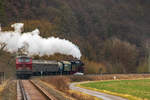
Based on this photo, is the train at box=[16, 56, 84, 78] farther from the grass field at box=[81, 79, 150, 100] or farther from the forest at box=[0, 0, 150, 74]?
the forest at box=[0, 0, 150, 74]

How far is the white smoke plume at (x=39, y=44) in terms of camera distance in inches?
2785

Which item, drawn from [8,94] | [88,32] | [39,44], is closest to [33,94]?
[8,94]

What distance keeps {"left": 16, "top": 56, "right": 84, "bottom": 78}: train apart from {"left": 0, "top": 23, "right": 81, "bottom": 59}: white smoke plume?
2.46m

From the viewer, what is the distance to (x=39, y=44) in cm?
7244

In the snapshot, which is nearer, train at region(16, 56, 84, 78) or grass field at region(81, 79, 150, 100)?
grass field at region(81, 79, 150, 100)

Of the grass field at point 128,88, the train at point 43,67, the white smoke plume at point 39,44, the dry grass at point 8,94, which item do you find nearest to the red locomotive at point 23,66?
the train at point 43,67

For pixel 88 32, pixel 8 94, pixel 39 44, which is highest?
pixel 88 32

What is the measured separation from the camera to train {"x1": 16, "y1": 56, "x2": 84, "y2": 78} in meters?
64.1

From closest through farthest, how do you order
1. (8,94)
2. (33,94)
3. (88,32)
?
1. (8,94)
2. (33,94)
3. (88,32)

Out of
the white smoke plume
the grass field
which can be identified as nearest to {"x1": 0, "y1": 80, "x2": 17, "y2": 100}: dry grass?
the grass field

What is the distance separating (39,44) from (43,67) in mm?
5026

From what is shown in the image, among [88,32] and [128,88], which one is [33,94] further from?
[88,32]

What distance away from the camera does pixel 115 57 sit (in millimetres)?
137875

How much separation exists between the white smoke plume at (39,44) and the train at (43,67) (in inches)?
96.7
